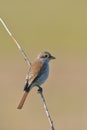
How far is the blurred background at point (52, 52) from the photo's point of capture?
1214 centimetres

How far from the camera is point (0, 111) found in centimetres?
1237

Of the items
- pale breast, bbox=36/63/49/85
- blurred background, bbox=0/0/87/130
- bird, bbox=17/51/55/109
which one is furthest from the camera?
blurred background, bbox=0/0/87/130

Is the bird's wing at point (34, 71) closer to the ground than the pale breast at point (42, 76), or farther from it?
farther from it

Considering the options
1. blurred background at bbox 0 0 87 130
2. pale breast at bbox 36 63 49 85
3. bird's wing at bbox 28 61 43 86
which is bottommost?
blurred background at bbox 0 0 87 130

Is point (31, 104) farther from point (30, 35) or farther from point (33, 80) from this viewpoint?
point (30, 35)

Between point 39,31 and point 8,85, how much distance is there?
7.90 m

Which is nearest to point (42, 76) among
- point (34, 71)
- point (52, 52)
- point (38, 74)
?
point (38, 74)

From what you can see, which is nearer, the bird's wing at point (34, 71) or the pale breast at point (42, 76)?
the bird's wing at point (34, 71)

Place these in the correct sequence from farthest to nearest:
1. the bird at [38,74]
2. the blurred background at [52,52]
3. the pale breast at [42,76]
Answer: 1. the blurred background at [52,52]
2. the pale breast at [42,76]
3. the bird at [38,74]

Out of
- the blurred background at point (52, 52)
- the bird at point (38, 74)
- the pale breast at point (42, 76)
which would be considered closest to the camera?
the bird at point (38, 74)

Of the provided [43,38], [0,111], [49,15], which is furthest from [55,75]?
Answer: [49,15]

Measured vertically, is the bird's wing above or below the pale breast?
above

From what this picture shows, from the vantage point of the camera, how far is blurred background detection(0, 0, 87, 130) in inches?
478

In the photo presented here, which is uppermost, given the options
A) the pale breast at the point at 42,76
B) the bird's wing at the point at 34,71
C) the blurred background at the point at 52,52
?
the bird's wing at the point at 34,71
